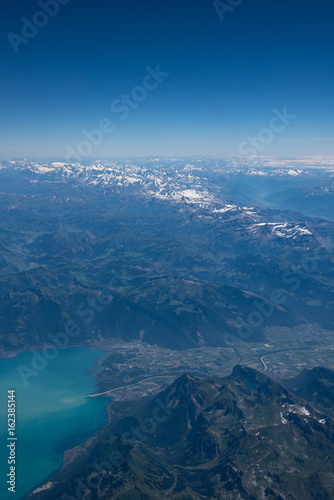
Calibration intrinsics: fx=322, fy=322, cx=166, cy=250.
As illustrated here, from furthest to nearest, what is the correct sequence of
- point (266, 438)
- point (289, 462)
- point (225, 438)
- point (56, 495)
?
point (225, 438), point (266, 438), point (289, 462), point (56, 495)

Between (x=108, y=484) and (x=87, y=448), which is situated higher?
(x=108, y=484)

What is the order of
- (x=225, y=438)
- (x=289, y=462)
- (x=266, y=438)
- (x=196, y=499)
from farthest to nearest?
(x=225, y=438) < (x=266, y=438) < (x=289, y=462) < (x=196, y=499)

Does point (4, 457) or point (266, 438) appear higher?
point (266, 438)

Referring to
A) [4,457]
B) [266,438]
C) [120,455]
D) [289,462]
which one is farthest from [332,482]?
[4,457]

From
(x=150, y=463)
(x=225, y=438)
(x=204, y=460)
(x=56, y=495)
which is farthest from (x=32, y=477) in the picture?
(x=225, y=438)

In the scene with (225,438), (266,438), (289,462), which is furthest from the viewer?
(225,438)

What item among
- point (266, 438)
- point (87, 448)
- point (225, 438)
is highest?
point (266, 438)

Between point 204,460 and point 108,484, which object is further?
point 204,460

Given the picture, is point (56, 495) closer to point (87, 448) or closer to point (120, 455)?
point (120, 455)

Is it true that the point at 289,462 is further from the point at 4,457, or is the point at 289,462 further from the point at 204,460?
the point at 4,457

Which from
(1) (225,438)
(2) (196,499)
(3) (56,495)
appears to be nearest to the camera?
(2) (196,499)
